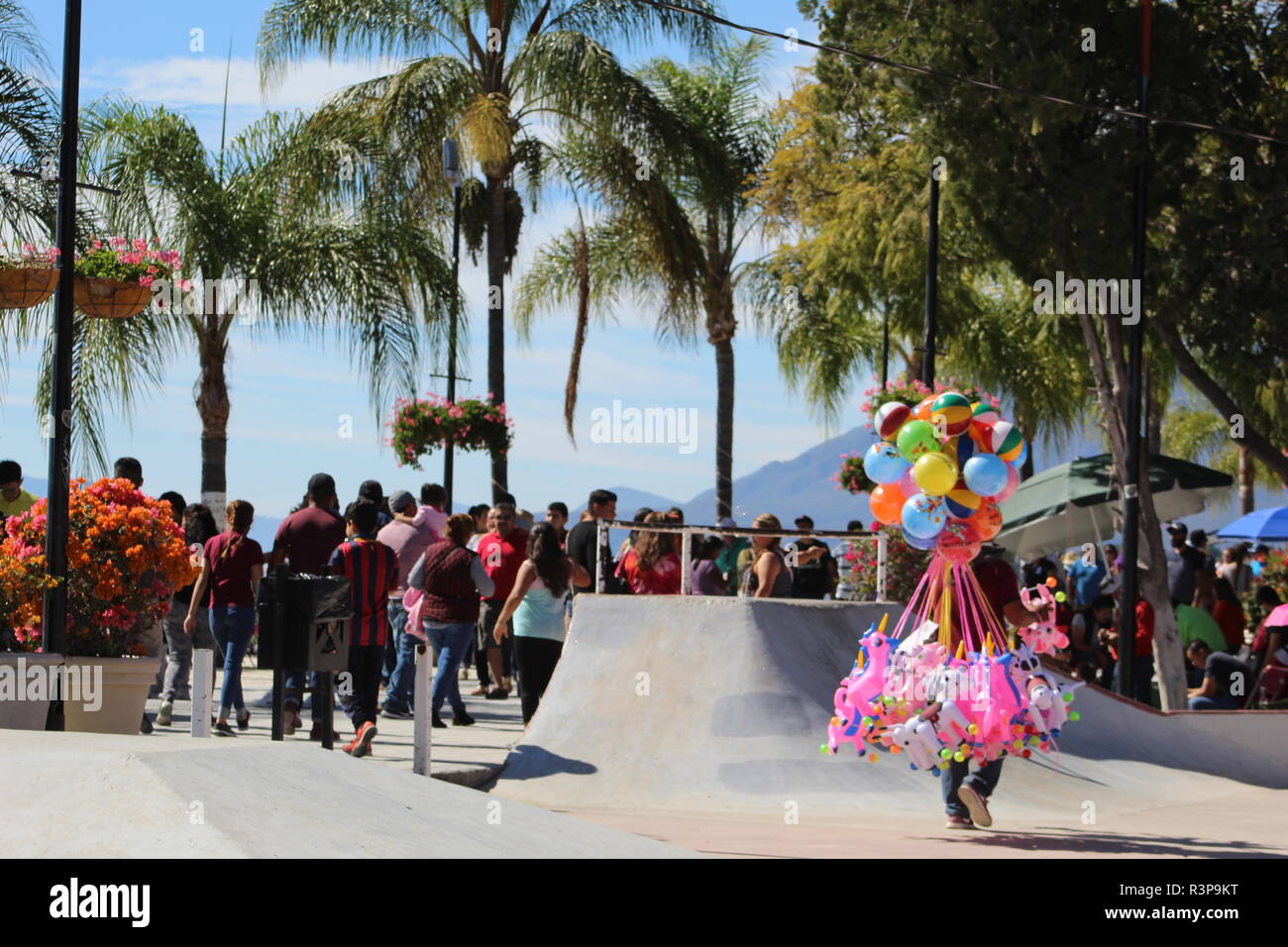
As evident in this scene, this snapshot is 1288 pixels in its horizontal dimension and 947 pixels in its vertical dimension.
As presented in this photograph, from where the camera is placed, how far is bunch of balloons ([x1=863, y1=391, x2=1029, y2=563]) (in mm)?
9977

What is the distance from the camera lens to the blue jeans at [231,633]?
1200cm

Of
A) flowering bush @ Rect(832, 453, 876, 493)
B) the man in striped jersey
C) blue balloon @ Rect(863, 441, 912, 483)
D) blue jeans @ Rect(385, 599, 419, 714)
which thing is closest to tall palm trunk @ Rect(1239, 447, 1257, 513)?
flowering bush @ Rect(832, 453, 876, 493)

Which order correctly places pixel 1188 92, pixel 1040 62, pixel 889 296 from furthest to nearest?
pixel 889 296 → pixel 1188 92 → pixel 1040 62

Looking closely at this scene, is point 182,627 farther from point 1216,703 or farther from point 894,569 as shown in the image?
point 1216,703

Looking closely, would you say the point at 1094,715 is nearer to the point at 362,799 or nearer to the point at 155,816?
the point at 362,799

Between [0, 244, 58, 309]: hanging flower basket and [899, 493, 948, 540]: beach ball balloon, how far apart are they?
576 cm

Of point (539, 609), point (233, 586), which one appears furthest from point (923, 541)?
point (233, 586)

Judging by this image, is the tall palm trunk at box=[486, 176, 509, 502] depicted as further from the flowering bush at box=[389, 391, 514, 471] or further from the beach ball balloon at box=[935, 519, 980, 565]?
the beach ball balloon at box=[935, 519, 980, 565]

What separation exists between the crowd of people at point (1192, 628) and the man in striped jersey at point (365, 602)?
8211 millimetres

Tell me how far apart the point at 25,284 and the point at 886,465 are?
5.80 metres

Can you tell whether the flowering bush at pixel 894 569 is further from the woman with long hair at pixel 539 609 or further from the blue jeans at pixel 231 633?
the blue jeans at pixel 231 633

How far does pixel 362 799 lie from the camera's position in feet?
23.4
